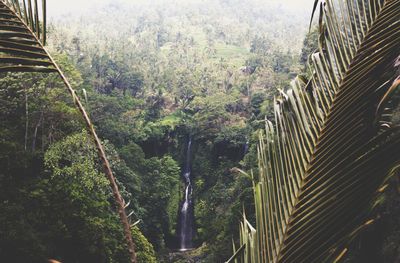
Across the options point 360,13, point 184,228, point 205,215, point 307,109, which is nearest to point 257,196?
point 307,109

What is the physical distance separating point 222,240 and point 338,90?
14.8 m

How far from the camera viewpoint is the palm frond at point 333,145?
0.78 m

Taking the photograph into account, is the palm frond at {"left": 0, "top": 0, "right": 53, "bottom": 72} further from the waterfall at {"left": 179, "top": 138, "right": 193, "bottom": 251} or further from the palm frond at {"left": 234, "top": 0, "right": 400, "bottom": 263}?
the waterfall at {"left": 179, "top": 138, "right": 193, "bottom": 251}

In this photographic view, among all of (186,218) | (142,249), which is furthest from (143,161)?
(142,249)

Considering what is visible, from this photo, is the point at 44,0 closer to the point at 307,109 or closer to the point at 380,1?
the point at 307,109

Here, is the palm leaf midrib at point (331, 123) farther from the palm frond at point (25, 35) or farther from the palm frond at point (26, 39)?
the palm frond at point (25, 35)

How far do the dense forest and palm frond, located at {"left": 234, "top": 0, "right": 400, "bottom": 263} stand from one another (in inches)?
0.8

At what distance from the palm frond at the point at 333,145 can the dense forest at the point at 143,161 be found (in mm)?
21

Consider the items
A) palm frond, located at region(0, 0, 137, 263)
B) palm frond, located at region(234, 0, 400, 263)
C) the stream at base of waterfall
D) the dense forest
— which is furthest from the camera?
the stream at base of waterfall

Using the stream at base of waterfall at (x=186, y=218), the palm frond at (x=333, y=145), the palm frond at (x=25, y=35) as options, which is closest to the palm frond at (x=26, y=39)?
the palm frond at (x=25, y=35)

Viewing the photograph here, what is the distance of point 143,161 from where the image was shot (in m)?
20.3

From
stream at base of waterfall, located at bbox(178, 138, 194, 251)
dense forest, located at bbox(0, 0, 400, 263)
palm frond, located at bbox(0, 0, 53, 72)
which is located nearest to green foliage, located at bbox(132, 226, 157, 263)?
dense forest, located at bbox(0, 0, 400, 263)

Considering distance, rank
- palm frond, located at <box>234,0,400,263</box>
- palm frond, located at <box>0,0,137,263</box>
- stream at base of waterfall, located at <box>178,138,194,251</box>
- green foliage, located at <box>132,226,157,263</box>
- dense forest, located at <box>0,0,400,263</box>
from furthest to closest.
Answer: stream at base of waterfall, located at <box>178,138,194,251</box>
green foliage, located at <box>132,226,157,263</box>
dense forest, located at <box>0,0,400,263</box>
palm frond, located at <box>0,0,137,263</box>
palm frond, located at <box>234,0,400,263</box>

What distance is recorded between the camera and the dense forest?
29.7ft
